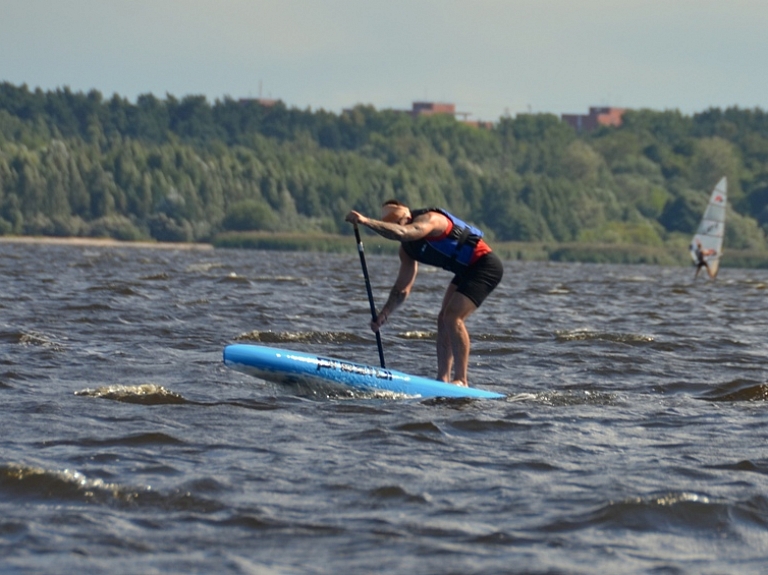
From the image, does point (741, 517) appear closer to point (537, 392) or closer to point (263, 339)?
point (537, 392)

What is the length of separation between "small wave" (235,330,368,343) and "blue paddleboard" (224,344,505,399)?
5.19m

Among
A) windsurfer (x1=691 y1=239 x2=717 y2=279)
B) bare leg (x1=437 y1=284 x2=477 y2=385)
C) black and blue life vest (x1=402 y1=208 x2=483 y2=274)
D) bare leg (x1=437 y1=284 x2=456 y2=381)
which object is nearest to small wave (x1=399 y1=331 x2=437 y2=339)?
bare leg (x1=437 y1=284 x2=456 y2=381)

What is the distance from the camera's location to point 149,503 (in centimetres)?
771

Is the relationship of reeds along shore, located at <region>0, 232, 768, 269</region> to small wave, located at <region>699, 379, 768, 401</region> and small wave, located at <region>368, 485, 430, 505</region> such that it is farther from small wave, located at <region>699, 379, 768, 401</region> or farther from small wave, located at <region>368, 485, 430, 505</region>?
small wave, located at <region>368, 485, 430, 505</region>

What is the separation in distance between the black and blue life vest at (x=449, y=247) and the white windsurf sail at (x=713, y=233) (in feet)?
162

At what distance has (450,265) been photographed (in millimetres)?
12797

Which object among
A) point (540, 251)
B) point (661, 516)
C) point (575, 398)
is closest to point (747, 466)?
point (661, 516)

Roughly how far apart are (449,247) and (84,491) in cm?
541

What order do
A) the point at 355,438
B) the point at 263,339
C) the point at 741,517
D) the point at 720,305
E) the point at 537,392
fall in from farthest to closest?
the point at 720,305 < the point at 263,339 < the point at 537,392 < the point at 355,438 < the point at 741,517

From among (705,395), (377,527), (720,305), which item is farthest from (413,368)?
(720,305)

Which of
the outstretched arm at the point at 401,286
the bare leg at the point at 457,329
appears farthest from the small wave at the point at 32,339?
the bare leg at the point at 457,329

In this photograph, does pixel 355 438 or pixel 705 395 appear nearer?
pixel 355 438

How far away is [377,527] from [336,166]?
164 m

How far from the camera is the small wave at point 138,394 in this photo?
11492mm
